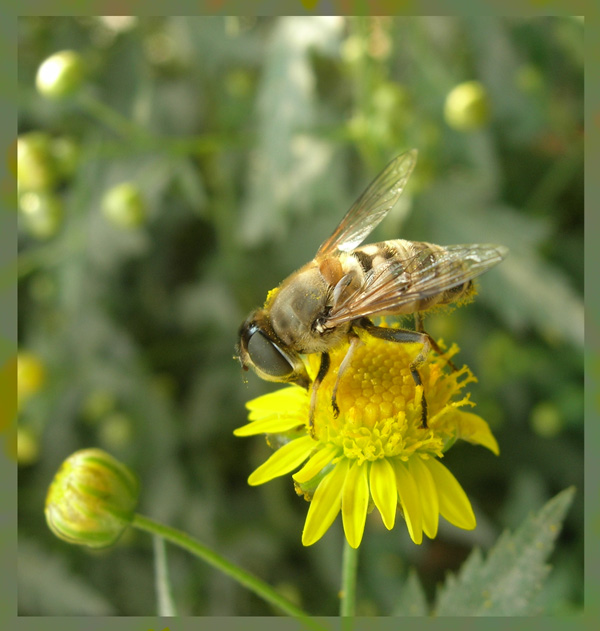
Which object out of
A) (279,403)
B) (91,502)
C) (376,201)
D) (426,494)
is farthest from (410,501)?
(376,201)

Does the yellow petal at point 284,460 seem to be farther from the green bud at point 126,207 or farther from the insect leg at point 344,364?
the green bud at point 126,207

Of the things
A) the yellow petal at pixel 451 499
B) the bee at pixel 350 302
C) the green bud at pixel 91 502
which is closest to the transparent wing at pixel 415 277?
the bee at pixel 350 302

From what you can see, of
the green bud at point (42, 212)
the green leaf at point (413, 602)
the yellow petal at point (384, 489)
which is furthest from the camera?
the green bud at point (42, 212)

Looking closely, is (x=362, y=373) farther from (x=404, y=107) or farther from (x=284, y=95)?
(x=404, y=107)

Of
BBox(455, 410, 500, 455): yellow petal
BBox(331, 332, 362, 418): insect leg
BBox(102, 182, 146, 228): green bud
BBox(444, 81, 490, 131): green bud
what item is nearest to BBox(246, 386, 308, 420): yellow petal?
BBox(331, 332, 362, 418): insect leg

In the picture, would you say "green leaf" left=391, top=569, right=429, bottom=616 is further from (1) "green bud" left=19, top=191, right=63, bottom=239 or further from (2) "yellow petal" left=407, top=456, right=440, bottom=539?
(1) "green bud" left=19, top=191, right=63, bottom=239

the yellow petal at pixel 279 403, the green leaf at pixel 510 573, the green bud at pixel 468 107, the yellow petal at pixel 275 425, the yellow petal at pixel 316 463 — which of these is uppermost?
the green bud at pixel 468 107
